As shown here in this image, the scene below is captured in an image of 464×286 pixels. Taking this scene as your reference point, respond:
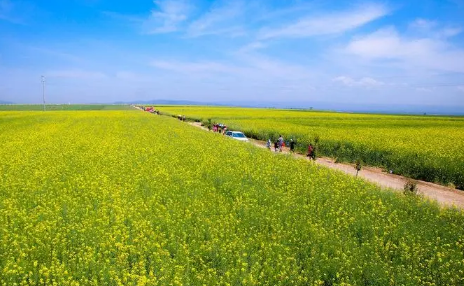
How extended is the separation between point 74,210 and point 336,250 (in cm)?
828

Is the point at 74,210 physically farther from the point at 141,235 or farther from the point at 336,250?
the point at 336,250

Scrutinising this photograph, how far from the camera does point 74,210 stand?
37.7 feet

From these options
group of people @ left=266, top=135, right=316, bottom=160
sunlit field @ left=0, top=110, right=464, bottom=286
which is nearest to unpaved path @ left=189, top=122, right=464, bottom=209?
group of people @ left=266, top=135, right=316, bottom=160

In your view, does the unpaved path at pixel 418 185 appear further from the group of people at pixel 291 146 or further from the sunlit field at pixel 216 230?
the sunlit field at pixel 216 230

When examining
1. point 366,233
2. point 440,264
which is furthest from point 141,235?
point 440,264

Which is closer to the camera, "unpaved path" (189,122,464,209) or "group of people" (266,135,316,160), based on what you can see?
"unpaved path" (189,122,464,209)

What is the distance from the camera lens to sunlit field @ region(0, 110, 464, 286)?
8.06 meters

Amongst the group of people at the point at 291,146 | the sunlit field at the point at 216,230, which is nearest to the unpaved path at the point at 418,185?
the group of people at the point at 291,146

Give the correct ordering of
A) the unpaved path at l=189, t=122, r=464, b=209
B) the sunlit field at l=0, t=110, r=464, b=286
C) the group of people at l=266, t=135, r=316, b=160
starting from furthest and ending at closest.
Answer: the group of people at l=266, t=135, r=316, b=160, the unpaved path at l=189, t=122, r=464, b=209, the sunlit field at l=0, t=110, r=464, b=286

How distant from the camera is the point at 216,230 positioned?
33.1ft

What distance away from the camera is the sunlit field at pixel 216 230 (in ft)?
26.5

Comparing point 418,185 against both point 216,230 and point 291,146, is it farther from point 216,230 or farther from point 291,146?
point 216,230

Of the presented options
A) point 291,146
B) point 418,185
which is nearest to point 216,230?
point 418,185

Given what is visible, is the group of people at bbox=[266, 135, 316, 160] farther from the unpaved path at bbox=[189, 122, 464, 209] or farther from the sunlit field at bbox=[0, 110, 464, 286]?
the sunlit field at bbox=[0, 110, 464, 286]
